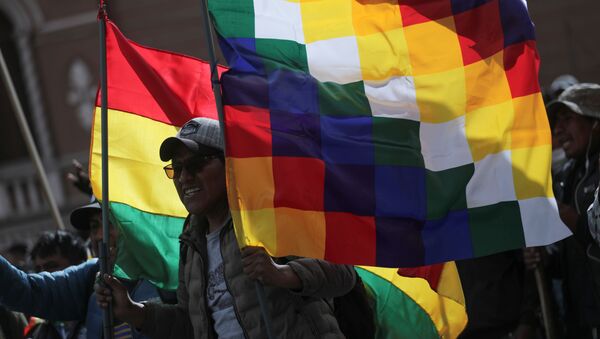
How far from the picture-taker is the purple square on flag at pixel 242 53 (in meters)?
5.00

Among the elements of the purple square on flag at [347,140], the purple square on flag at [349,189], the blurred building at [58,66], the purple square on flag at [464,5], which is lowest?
the purple square on flag at [349,189]

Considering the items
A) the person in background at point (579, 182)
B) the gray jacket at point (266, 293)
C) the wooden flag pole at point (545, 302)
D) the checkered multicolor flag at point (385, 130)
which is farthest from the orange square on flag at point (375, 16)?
the wooden flag pole at point (545, 302)

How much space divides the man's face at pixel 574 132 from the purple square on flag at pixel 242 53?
2229 millimetres

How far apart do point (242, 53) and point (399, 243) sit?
902mm

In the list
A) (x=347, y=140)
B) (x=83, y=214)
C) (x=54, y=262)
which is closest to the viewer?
(x=347, y=140)

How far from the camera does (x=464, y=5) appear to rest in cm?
540

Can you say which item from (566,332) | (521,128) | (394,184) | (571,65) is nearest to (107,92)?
(394,184)

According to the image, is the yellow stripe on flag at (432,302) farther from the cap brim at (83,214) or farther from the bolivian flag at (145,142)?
the cap brim at (83,214)

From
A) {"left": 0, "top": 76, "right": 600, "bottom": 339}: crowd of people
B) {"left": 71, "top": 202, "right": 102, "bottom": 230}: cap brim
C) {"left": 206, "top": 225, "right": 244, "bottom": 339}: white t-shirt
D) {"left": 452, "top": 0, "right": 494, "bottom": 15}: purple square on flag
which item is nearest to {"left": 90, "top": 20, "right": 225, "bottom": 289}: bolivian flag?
{"left": 0, "top": 76, "right": 600, "bottom": 339}: crowd of people

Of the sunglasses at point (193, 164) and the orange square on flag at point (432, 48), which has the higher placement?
the orange square on flag at point (432, 48)

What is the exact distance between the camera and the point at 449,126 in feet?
17.3

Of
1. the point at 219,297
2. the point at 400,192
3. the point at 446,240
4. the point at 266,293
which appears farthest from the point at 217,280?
the point at 446,240

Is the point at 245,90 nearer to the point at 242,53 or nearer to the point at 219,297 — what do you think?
the point at 242,53

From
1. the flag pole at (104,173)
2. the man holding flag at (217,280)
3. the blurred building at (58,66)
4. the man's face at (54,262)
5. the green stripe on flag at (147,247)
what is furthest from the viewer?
the blurred building at (58,66)
